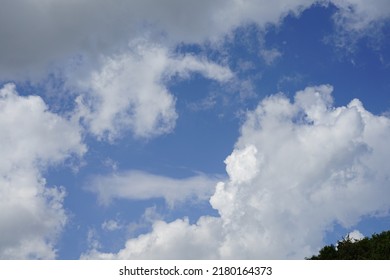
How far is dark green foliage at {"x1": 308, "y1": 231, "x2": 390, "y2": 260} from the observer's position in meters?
69.3

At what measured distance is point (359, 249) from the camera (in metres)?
71.4

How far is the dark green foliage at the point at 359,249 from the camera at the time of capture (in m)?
69.3
